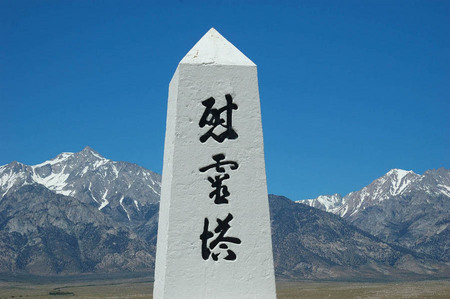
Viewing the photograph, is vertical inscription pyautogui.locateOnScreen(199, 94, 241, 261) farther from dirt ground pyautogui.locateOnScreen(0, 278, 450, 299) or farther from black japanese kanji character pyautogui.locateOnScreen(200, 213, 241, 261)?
dirt ground pyautogui.locateOnScreen(0, 278, 450, 299)

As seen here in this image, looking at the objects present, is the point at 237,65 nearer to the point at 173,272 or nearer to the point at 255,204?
the point at 255,204

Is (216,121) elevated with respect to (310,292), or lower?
lower

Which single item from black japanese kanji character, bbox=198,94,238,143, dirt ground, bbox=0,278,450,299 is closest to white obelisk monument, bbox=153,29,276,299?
black japanese kanji character, bbox=198,94,238,143

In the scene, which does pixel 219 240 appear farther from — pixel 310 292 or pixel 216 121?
pixel 310 292

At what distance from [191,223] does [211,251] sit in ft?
2.10

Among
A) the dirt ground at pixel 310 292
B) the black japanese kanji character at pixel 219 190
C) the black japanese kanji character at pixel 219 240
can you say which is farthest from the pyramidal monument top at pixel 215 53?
the dirt ground at pixel 310 292

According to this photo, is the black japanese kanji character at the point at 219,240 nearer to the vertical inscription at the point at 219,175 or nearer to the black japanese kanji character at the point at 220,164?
the vertical inscription at the point at 219,175

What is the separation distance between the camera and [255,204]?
1142cm

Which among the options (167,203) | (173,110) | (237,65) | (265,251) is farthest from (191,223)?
(237,65)

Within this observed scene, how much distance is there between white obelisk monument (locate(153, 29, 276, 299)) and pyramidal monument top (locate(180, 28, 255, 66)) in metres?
0.02

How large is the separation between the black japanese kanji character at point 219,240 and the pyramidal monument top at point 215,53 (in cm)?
299

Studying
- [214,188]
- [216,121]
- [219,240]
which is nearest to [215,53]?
[216,121]

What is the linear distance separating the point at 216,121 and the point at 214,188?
129 centimetres

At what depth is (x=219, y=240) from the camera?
11.2m
